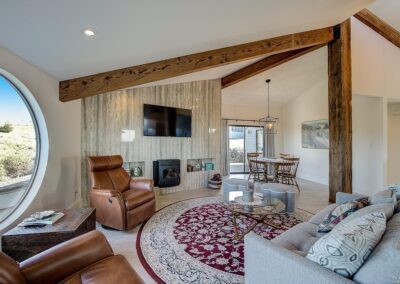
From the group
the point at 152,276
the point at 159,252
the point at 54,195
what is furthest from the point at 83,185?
the point at 152,276

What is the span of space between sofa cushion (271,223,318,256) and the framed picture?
5.14 metres

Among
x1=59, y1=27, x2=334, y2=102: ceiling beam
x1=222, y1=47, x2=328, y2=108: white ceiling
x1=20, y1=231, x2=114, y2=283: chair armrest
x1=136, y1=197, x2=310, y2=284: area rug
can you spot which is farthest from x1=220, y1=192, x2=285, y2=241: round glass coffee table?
x1=222, y1=47, x2=328, y2=108: white ceiling

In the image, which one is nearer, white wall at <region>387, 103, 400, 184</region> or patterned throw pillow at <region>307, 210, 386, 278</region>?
patterned throw pillow at <region>307, 210, 386, 278</region>

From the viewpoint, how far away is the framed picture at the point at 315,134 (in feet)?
20.7

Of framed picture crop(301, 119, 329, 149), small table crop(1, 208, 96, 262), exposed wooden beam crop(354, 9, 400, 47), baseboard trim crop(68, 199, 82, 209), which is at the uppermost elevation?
exposed wooden beam crop(354, 9, 400, 47)

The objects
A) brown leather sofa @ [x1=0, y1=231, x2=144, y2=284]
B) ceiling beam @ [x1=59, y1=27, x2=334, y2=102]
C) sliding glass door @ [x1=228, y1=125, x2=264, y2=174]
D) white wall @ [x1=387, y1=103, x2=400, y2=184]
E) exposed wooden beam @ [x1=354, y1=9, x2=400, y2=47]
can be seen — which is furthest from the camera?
sliding glass door @ [x1=228, y1=125, x2=264, y2=174]

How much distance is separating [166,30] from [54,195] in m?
2.89

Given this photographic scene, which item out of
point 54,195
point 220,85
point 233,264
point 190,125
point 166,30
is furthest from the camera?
point 220,85

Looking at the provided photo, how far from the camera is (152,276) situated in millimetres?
1943

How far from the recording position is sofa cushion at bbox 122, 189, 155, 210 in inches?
116

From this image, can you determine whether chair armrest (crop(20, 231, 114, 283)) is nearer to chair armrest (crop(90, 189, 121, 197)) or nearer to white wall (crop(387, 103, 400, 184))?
chair armrest (crop(90, 189, 121, 197))

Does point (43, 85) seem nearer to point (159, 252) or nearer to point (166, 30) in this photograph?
point (166, 30)

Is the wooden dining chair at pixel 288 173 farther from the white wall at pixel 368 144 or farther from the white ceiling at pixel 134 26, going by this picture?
the white ceiling at pixel 134 26

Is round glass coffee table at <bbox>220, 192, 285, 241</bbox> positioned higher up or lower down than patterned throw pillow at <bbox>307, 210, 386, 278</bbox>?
lower down
